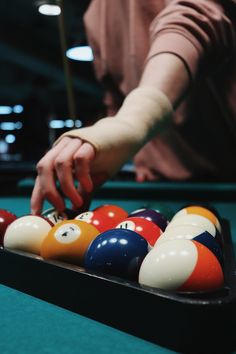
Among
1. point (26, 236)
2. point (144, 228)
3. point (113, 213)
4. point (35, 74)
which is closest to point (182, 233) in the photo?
point (144, 228)

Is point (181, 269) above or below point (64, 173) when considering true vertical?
below

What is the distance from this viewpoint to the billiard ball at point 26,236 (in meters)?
1.08

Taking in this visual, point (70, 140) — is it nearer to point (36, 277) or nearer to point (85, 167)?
point (85, 167)

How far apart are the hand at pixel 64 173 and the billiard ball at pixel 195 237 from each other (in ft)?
1.44

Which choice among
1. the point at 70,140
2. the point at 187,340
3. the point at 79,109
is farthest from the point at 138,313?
the point at 79,109

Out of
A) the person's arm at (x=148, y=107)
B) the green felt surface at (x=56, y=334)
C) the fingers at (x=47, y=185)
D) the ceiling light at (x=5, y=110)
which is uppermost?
the ceiling light at (x=5, y=110)

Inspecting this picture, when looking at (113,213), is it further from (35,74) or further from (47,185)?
(35,74)

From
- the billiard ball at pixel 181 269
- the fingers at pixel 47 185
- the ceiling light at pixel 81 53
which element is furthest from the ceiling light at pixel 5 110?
the billiard ball at pixel 181 269

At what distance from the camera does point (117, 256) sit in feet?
2.82

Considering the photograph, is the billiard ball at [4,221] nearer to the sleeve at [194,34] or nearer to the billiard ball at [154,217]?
the billiard ball at [154,217]

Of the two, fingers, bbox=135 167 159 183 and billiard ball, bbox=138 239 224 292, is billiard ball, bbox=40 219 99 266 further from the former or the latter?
fingers, bbox=135 167 159 183

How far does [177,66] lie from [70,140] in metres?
0.57

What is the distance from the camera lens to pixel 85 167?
139cm

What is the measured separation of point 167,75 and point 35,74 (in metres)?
10.9
